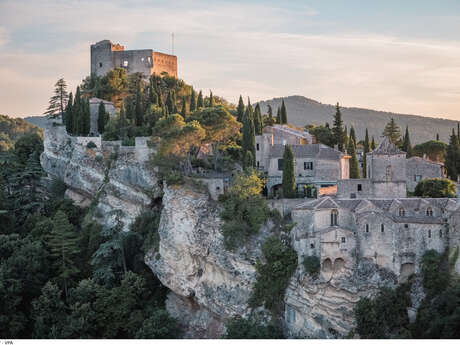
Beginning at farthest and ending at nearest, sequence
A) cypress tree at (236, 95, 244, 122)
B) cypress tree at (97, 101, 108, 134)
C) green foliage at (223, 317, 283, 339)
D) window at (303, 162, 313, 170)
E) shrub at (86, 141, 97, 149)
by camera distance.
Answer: cypress tree at (97, 101, 108, 134)
cypress tree at (236, 95, 244, 122)
shrub at (86, 141, 97, 149)
window at (303, 162, 313, 170)
green foliage at (223, 317, 283, 339)

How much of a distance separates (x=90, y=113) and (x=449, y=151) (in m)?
26.3

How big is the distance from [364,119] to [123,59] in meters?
31.1

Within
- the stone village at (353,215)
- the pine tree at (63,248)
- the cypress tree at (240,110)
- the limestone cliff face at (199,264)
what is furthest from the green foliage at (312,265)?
the cypress tree at (240,110)

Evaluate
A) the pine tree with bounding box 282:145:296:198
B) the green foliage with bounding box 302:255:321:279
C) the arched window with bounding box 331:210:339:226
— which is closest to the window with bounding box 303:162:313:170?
the pine tree with bounding box 282:145:296:198

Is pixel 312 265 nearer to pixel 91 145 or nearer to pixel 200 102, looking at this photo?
pixel 91 145

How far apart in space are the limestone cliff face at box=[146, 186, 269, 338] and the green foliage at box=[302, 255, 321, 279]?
3218 mm

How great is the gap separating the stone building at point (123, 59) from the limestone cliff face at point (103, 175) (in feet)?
47.5

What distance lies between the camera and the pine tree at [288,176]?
3712cm

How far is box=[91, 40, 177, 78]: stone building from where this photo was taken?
198 ft

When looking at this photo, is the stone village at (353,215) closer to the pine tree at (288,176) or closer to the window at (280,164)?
the window at (280,164)

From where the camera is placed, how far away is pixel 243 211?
35594mm

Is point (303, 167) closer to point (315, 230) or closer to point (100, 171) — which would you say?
point (315, 230)

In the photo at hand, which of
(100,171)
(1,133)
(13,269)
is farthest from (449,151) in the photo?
(1,133)

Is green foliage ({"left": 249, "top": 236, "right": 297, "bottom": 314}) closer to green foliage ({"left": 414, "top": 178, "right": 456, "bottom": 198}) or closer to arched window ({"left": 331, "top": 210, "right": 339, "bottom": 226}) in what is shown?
arched window ({"left": 331, "top": 210, "right": 339, "bottom": 226})
